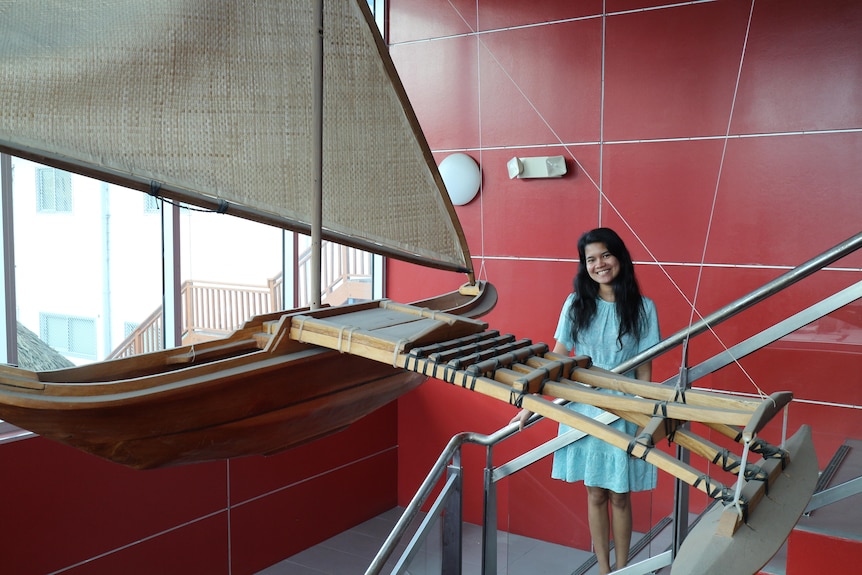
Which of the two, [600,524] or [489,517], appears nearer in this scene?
[600,524]

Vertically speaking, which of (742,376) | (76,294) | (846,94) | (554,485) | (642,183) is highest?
(846,94)

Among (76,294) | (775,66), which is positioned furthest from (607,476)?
(76,294)

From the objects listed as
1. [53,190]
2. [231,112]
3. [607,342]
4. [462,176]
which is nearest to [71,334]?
[53,190]

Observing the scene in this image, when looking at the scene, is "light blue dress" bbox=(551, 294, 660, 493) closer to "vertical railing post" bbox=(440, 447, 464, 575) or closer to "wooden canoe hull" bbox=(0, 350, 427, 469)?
"vertical railing post" bbox=(440, 447, 464, 575)

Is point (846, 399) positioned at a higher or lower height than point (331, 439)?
higher

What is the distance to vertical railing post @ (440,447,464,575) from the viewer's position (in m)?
2.73

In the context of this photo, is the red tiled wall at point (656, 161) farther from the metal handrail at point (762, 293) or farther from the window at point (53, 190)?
the window at point (53, 190)

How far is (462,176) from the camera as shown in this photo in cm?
466

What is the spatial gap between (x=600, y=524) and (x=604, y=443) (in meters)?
0.31

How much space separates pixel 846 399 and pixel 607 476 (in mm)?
956

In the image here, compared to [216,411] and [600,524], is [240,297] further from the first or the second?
[216,411]

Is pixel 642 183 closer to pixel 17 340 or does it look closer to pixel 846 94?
pixel 846 94

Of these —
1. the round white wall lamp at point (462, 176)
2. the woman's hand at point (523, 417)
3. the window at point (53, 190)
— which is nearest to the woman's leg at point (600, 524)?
the woman's hand at point (523, 417)

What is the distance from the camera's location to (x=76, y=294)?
372 cm
